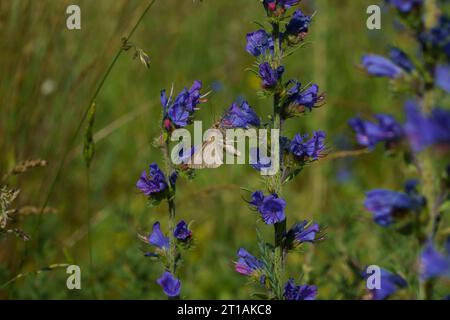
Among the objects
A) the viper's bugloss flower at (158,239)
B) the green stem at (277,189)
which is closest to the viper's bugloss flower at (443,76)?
the green stem at (277,189)

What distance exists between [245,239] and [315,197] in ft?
2.24

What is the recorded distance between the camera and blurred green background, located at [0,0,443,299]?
391 centimetres

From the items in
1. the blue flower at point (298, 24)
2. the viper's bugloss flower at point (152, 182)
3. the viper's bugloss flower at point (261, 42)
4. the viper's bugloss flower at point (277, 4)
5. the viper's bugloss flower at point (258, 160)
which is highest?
the viper's bugloss flower at point (277, 4)

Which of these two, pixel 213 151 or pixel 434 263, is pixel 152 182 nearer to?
pixel 213 151

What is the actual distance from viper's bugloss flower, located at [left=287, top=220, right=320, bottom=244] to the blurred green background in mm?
489

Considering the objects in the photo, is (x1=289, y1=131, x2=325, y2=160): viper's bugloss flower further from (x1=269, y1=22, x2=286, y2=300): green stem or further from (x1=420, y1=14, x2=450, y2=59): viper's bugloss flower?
(x1=420, y1=14, x2=450, y2=59): viper's bugloss flower

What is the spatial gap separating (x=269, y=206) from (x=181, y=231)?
0.37m

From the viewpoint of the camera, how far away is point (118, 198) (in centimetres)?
Result: 517

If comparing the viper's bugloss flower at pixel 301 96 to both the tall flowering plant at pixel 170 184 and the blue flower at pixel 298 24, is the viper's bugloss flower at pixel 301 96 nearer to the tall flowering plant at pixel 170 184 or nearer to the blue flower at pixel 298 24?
the blue flower at pixel 298 24

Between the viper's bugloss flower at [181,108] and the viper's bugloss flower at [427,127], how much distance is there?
2.79ft

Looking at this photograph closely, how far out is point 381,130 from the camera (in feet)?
7.01

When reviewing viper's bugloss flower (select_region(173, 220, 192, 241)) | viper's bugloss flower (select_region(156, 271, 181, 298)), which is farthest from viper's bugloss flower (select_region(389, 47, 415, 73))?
viper's bugloss flower (select_region(156, 271, 181, 298))

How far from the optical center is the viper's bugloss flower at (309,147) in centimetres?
247
